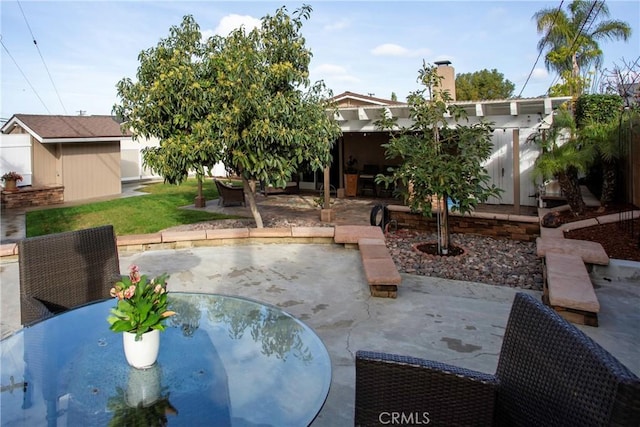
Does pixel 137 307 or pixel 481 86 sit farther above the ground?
pixel 481 86

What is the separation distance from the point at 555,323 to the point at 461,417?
50 centimetres

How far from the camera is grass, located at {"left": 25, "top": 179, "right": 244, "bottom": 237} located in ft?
31.6

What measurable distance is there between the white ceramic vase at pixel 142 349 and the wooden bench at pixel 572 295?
3.13 m

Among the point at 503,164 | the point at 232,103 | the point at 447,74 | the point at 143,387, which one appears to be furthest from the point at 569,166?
the point at 143,387

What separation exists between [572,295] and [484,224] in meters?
4.87

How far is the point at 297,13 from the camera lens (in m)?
6.83

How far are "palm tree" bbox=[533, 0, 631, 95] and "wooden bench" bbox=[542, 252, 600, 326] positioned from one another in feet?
65.1

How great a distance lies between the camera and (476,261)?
641 cm

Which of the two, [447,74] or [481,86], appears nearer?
[447,74]

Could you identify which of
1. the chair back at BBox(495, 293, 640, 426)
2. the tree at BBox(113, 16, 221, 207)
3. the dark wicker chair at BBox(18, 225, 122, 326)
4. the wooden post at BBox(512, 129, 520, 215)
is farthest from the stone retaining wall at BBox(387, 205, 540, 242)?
the chair back at BBox(495, 293, 640, 426)

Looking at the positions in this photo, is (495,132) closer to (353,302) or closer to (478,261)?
(478,261)

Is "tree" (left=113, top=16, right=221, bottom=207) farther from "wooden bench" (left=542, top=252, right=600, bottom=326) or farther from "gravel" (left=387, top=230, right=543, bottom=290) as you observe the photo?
"wooden bench" (left=542, top=252, right=600, bottom=326)

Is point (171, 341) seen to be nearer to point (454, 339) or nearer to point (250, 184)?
point (454, 339)

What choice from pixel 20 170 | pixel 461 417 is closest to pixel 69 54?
pixel 20 170
